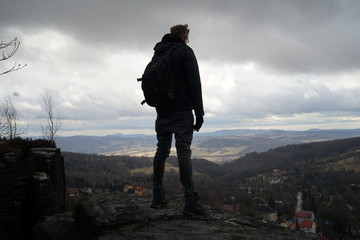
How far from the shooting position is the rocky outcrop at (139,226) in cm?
427

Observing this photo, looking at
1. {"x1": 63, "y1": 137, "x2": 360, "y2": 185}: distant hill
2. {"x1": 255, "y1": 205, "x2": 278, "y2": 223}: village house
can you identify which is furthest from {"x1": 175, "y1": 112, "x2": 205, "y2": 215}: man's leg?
{"x1": 63, "y1": 137, "x2": 360, "y2": 185}: distant hill

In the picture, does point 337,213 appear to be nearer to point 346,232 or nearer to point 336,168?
point 346,232

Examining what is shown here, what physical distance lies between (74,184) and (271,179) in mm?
93846

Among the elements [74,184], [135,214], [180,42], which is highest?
[180,42]

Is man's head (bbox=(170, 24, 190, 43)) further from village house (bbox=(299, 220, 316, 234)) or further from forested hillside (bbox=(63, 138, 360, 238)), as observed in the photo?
village house (bbox=(299, 220, 316, 234))

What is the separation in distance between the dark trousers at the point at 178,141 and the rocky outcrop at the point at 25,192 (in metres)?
2.89

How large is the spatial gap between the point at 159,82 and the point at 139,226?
91.1 inches

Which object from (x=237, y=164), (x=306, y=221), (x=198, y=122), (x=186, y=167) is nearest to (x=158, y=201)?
(x=186, y=167)

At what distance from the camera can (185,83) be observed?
533 cm

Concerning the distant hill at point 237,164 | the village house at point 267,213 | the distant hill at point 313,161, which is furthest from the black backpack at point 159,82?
the distant hill at point 313,161

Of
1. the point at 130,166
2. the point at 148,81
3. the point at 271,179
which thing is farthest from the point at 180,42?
the point at 130,166

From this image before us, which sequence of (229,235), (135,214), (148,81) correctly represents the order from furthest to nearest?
(148,81), (135,214), (229,235)

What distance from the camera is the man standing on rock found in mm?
5160

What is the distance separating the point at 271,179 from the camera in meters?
141
